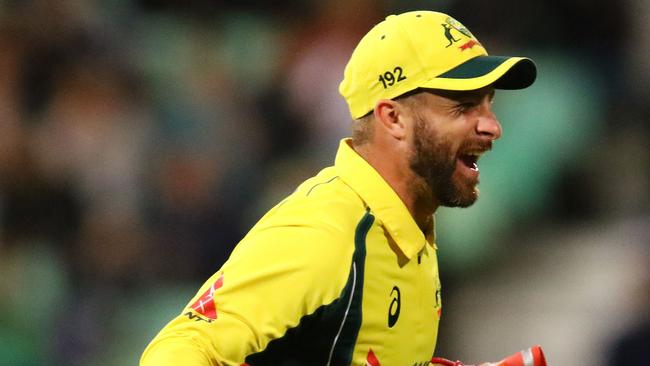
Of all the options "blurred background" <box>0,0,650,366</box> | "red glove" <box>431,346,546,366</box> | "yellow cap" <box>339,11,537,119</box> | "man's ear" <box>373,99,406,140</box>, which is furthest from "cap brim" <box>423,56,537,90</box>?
"blurred background" <box>0,0,650,366</box>

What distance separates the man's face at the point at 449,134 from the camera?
10.3 feet

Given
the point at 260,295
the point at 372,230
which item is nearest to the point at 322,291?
the point at 260,295

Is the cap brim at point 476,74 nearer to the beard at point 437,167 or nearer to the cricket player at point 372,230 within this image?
the cricket player at point 372,230

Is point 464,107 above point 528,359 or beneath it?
above

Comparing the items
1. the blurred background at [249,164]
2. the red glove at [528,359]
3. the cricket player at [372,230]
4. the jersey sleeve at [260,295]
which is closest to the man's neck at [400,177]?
the cricket player at [372,230]

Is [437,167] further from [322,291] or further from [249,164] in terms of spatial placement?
[249,164]

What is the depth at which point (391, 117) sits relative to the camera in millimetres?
3184

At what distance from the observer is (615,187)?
588 centimetres

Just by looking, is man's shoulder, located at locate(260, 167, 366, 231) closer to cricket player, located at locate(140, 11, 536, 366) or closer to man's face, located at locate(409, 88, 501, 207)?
cricket player, located at locate(140, 11, 536, 366)

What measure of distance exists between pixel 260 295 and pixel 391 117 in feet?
2.25

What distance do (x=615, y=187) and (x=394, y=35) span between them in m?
3.02

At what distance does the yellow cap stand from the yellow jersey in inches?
8.1

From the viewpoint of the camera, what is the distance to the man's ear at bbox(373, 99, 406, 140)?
317 cm

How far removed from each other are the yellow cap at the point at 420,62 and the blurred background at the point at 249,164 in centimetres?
258
